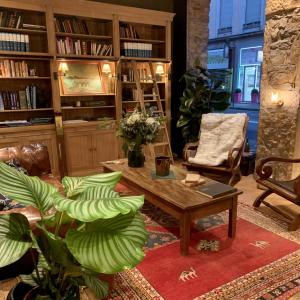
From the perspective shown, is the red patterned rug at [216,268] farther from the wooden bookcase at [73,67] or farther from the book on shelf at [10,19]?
the book on shelf at [10,19]

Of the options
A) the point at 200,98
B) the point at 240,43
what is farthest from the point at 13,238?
the point at 240,43

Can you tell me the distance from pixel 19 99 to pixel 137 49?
6.56 feet

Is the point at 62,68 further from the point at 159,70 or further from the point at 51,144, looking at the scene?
the point at 159,70

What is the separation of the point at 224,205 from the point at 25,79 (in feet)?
11.0

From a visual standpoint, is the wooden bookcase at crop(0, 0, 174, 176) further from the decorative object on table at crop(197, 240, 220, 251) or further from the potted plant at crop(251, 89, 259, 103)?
the potted plant at crop(251, 89, 259, 103)

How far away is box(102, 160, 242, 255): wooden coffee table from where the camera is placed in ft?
7.32

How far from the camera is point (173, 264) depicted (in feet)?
7.20

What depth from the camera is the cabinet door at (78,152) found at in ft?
14.1

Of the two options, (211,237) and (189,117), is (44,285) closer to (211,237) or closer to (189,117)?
(211,237)

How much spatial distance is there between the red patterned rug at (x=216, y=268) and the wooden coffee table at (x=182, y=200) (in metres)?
0.17

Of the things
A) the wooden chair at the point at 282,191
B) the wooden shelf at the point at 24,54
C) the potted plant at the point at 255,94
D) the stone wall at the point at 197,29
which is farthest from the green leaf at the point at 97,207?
the potted plant at the point at 255,94

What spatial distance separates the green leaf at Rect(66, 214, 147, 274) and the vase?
2363 mm

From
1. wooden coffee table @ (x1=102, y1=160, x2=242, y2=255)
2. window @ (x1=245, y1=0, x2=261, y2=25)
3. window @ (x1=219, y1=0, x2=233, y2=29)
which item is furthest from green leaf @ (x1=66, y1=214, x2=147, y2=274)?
window @ (x1=219, y1=0, x2=233, y2=29)

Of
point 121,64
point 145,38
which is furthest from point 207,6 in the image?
point 121,64
